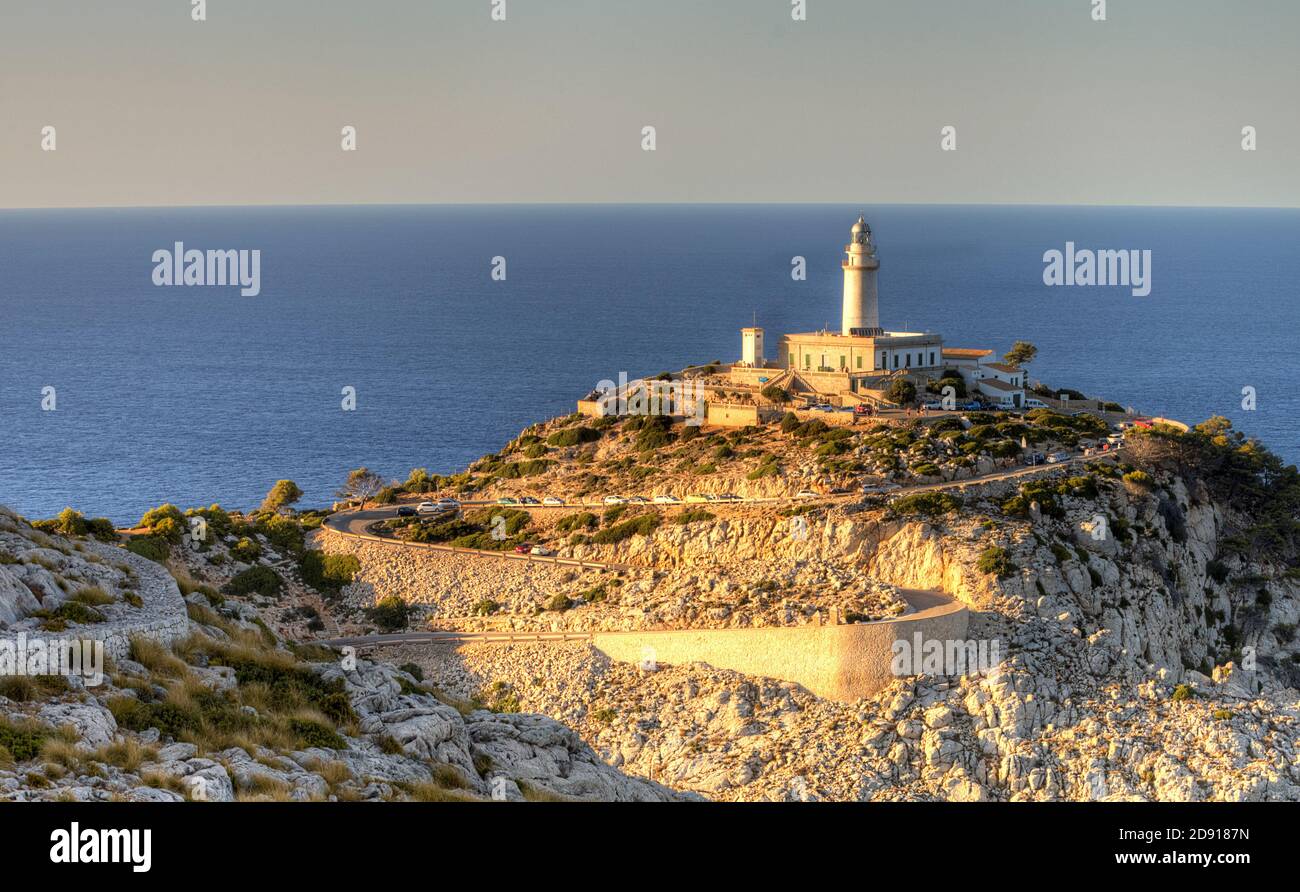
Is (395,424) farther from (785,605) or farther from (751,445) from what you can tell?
(785,605)

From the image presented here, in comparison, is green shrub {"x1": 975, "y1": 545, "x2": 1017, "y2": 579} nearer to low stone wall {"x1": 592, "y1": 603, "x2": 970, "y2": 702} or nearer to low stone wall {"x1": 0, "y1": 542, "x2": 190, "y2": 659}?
low stone wall {"x1": 592, "y1": 603, "x2": 970, "y2": 702}

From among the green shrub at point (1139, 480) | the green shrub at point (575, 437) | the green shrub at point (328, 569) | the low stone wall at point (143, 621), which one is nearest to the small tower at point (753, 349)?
the green shrub at point (575, 437)

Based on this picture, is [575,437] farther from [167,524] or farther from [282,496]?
[167,524]

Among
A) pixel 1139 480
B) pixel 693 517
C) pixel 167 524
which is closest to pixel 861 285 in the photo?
pixel 1139 480

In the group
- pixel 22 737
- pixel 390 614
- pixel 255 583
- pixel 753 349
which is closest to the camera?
pixel 22 737

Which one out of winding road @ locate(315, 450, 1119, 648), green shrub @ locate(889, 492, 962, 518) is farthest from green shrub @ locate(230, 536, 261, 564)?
green shrub @ locate(889, 492, 962, 518)
